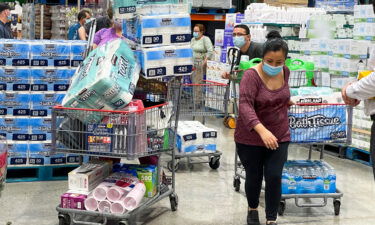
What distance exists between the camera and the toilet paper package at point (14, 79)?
5.77m

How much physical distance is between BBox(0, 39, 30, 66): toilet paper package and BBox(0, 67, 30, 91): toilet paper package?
0.23 ft

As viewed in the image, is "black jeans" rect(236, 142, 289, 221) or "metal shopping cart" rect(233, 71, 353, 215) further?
"metal shopping cart" rect(233, 71, 353, 215)

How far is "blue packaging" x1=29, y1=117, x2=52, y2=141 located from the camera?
5824mm

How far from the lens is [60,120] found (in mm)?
4520

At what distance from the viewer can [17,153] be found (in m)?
5.86

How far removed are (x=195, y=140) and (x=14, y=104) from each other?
6.81ft

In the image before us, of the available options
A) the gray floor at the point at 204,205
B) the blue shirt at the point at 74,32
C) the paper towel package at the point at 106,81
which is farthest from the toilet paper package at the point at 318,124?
the blue shirt at the point at 74,32

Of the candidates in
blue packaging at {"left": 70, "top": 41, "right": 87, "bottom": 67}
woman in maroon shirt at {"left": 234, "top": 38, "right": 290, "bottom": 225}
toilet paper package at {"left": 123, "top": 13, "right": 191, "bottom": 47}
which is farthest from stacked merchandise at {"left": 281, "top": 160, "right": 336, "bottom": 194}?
blue packaging at {"left": 70, "top": 41, "right": 87, "bottom": 67}

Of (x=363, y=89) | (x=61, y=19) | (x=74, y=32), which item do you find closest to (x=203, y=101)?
(x=74, y=32)

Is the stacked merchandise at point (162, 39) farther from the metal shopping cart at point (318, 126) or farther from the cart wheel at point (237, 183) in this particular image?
the cart wheel at point (237, 183)

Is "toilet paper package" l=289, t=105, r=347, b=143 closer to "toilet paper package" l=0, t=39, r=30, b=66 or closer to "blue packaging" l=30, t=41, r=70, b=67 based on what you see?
"blue packaging" l=30, t=41, r=70, b=67

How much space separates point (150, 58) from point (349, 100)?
1713mm

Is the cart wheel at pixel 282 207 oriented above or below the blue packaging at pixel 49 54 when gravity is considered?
below

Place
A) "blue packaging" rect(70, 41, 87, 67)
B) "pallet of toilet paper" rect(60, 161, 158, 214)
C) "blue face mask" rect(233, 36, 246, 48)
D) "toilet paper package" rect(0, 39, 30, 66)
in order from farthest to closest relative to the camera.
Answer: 1. "blue face mask" rect(233, 36, 246, 48)
2. "blue packaging" rect(70, 41, 87, 67)
3. "toilet paper package" rect(0, 39, 30, 66)
4. "pallet of toilet paper" rect(60, 161, 158, 214)
